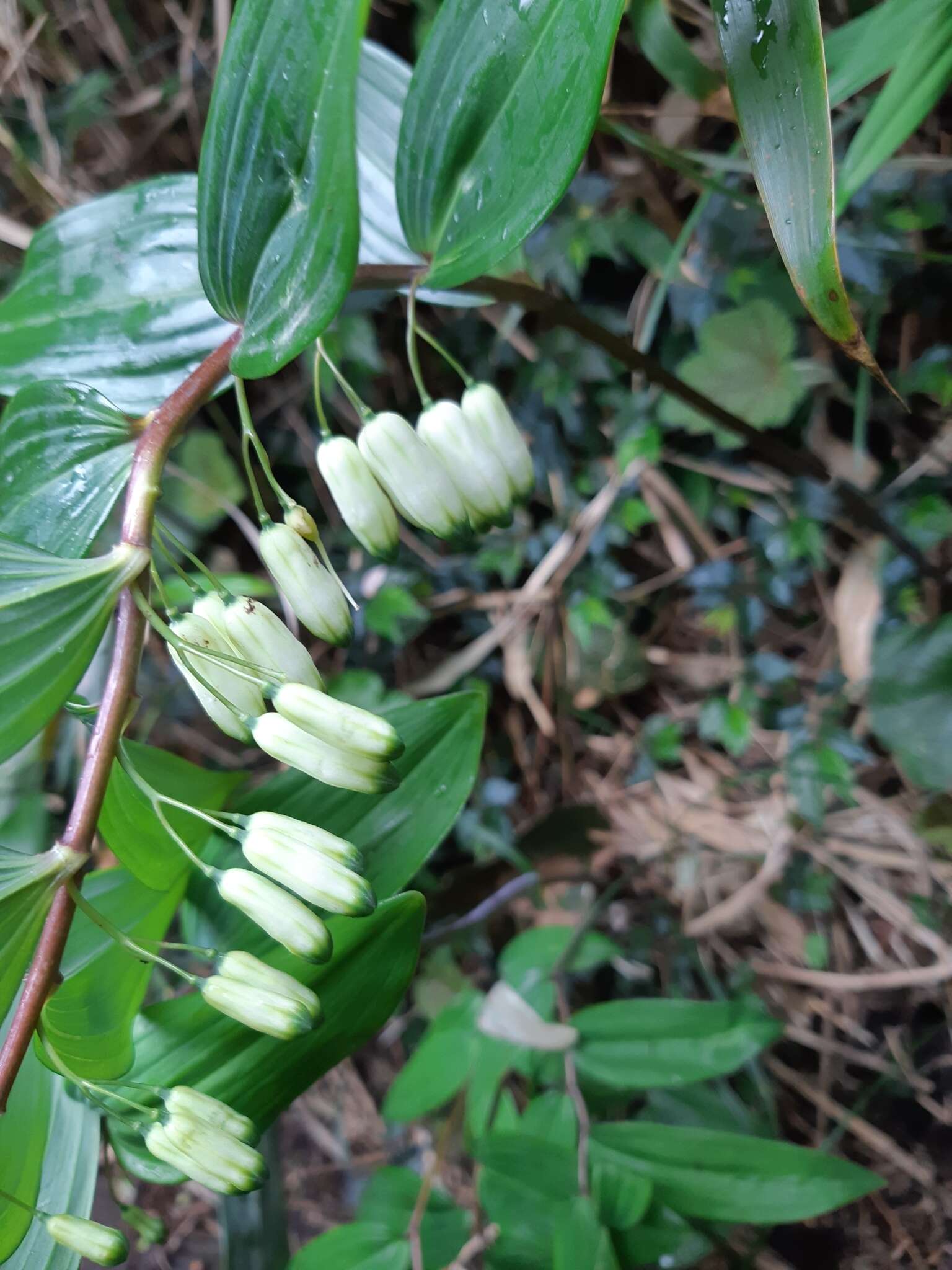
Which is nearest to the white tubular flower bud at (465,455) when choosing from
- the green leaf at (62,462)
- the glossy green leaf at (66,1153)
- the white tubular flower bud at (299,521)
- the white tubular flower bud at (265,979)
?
the white tubular flower bud at (299,521)

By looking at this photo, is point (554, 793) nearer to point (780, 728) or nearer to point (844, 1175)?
point (780, 728)

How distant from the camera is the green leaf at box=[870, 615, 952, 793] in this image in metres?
0.83

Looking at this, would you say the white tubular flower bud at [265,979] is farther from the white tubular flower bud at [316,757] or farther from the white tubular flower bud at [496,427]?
the white tubular flower bud at [496,427]

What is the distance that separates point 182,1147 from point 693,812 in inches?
32.0

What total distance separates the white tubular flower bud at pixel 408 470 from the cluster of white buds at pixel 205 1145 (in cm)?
40

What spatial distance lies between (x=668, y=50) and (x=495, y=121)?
0.33 meters

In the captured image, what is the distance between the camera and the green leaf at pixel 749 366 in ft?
2.87

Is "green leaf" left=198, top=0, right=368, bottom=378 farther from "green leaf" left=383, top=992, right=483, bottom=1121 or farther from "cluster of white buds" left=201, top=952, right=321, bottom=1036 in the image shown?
"green leaf" left=383, top=992, right=483, bottom=1121

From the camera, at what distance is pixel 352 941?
0.59 meters

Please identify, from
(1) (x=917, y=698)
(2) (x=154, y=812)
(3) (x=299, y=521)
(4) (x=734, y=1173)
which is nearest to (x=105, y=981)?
(2) (x=154, y=812)

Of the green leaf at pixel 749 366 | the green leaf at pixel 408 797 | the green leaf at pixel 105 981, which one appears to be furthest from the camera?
the green leaf at pixel 749 366

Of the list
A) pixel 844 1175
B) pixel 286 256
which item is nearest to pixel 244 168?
pixel 286 256

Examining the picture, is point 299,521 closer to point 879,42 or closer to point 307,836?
point 307,836

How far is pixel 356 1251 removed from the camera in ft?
2.54
